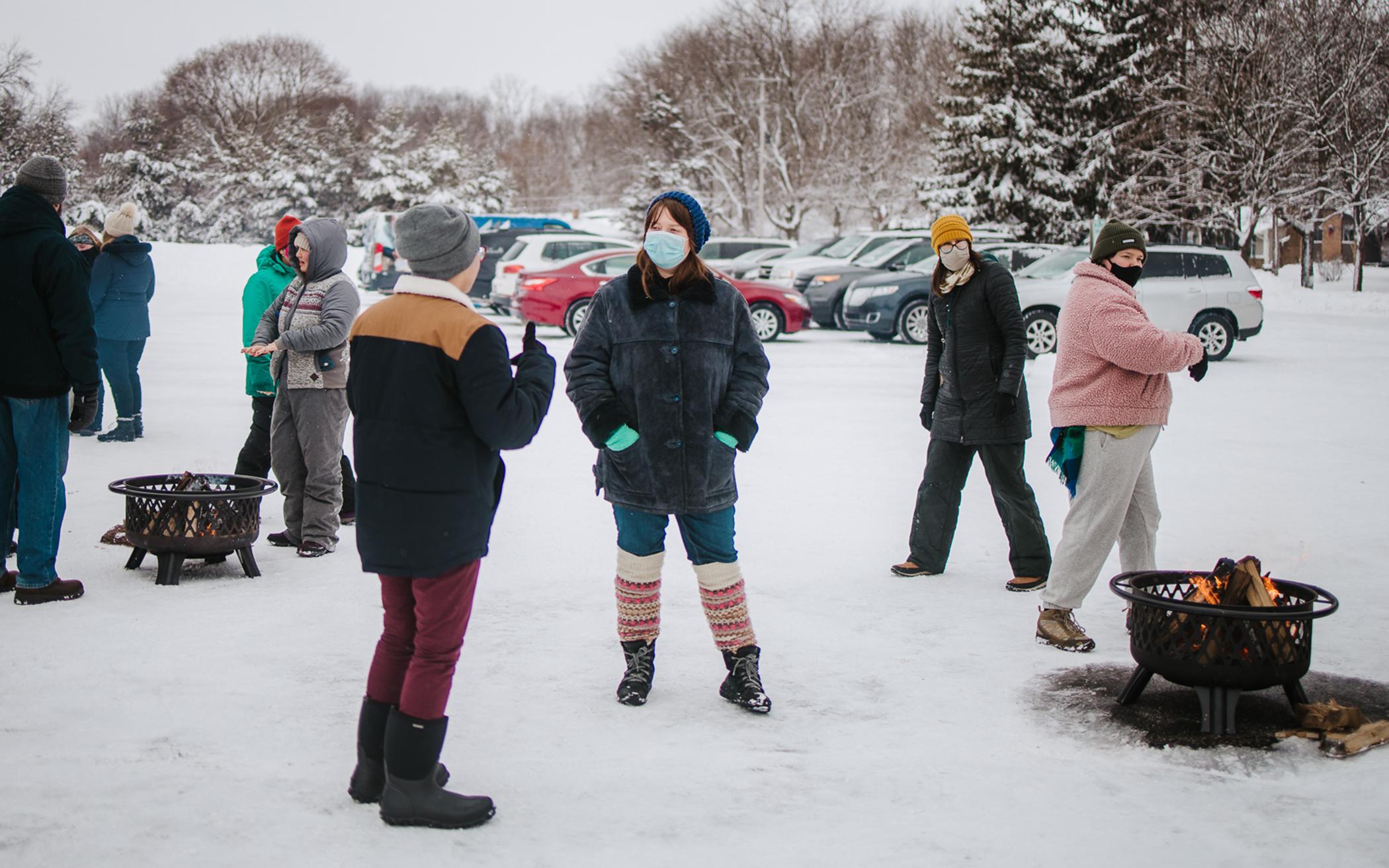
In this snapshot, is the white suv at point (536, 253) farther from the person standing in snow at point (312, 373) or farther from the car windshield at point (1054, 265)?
the person standing in snow at point (312, 373)

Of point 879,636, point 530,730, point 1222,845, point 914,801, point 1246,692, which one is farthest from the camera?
point 879,636

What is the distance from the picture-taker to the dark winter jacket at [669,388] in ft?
14.6

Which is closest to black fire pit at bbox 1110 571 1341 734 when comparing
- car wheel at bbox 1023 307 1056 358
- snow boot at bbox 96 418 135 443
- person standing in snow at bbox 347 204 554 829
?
person standing in snow at bbox 347 204 554 829

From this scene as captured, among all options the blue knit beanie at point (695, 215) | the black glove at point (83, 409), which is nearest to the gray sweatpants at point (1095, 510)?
the blue knit beanie at point (695, 215)

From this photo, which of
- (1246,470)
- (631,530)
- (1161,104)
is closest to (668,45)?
(1161,104)

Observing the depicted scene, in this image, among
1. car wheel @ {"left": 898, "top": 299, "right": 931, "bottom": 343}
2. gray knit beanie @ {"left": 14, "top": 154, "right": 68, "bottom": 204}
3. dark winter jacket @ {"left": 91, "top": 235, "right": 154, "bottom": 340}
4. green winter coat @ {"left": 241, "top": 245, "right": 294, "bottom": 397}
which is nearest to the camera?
gray knit beanie @ {"left": 14, "top": 154, "right": 68, "bottom": 204}

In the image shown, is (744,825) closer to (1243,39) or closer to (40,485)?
(40,485)

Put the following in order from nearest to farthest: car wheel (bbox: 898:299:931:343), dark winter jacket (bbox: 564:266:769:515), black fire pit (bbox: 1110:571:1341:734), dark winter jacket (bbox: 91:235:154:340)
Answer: black fire pit (bbox: 1110:571:1341:734), dark winter jacket (bbox: 564:266:769:515), dark winter jacket (bbox: 91:235:154:340), car wheel (bbox: 898:299:931:343)

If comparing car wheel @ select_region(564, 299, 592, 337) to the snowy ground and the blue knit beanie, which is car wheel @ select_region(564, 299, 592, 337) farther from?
the blue knit beanie

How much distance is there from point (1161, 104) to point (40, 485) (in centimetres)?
3690

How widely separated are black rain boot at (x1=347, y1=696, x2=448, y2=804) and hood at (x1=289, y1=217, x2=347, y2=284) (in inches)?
141

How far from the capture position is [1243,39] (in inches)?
1436

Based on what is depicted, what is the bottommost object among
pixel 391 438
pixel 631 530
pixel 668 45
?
pixel 631 530

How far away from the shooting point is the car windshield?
1869 centimetres
